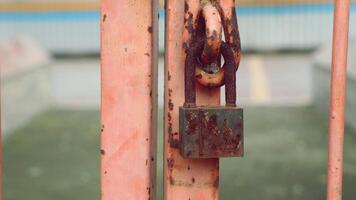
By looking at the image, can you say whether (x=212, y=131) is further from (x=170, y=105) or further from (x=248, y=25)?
(x=248, y=25)

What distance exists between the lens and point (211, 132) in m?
1.13

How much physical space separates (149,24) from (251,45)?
1055 cm

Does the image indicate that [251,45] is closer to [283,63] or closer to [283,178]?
[283,63]

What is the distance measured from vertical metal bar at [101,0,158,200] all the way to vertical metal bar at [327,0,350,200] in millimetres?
358

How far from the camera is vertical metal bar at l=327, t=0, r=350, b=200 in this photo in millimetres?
1284

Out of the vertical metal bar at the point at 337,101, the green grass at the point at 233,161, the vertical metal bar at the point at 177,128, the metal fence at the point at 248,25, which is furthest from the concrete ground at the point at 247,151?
the vertical metal bar at the point at 177,128

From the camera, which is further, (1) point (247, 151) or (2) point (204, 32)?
(1) point (247, 151)

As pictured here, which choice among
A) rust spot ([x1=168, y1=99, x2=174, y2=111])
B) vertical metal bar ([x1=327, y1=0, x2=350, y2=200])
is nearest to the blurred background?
vertical metal bar ([x1=327, y1=0, x2=350, y2=200])

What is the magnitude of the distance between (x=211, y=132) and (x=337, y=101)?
32 cm

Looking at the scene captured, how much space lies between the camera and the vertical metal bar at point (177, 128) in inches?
46.4

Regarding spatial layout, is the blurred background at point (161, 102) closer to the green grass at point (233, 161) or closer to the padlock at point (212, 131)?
the green grass at point (233, 161)

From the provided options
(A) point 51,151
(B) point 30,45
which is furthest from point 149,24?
(B) point 30,45

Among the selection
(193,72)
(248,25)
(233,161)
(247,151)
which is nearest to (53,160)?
(233,161)

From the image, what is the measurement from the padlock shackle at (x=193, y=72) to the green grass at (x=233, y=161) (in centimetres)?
336
